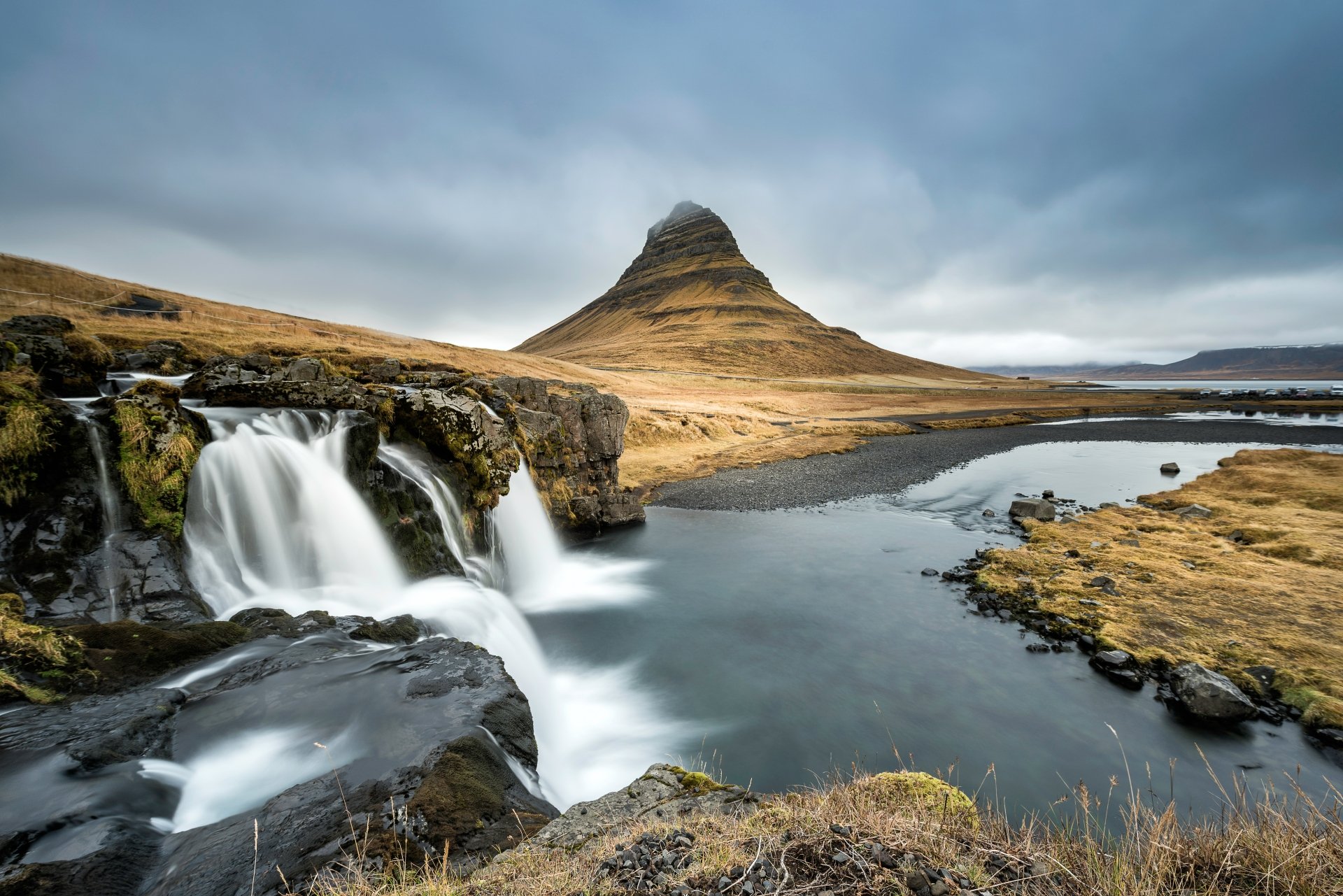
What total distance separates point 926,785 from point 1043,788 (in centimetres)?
537

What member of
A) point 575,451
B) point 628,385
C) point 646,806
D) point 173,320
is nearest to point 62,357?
point 575,451

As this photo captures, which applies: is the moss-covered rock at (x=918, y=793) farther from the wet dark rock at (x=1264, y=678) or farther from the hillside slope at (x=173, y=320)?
the hillside slope at (x=173, y=320)

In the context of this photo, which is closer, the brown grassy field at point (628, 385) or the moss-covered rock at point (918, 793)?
the moss-covered rock at point (918, 793)

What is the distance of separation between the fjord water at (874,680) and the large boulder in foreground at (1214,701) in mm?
271

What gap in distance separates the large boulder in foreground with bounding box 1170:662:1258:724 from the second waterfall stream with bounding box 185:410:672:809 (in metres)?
9.96

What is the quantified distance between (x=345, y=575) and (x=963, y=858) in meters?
13.1

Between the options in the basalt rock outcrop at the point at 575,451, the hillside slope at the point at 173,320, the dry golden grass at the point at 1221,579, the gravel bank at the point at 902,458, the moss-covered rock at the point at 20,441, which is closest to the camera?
the moss-covered rock at the point at 20,441

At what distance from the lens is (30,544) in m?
8.34

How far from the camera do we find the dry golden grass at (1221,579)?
11.0m

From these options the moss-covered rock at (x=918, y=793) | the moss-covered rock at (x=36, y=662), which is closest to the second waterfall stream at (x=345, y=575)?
the moss-covered rock at (x=36, y=662)

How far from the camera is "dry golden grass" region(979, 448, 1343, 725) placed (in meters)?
11.0

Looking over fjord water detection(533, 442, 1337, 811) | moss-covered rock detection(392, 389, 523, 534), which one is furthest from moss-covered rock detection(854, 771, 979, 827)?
moss-covered rock detection(392, 389, 523, 534)

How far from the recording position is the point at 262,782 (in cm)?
586

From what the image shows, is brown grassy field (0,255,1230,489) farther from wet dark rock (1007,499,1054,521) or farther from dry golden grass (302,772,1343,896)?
dry golden grass (302,772,1343,896)
